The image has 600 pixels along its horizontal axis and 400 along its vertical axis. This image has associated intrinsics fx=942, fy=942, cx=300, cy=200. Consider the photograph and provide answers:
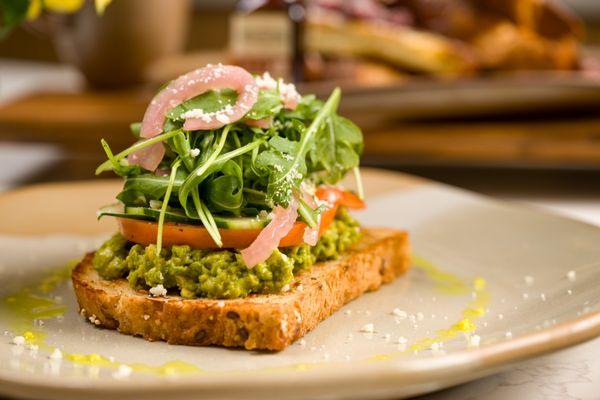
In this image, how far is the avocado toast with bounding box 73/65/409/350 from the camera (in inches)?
82.4

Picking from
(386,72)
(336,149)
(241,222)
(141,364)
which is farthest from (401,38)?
(141,364)

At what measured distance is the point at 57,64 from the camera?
922cm

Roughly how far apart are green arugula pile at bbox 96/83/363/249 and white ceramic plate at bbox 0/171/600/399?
0.96ft

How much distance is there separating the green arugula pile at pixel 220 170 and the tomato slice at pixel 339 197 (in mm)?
93

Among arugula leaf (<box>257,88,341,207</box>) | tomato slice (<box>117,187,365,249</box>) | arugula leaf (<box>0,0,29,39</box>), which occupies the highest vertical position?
arugula leaf (<box>0,0,29,39</box>)

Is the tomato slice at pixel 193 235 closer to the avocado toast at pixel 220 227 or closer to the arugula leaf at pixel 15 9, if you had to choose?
the avocado toast at pixel 220 227

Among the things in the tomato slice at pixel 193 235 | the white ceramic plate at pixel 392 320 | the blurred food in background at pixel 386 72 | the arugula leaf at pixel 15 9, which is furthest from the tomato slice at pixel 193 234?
the blurred food in background at pixel 386 72

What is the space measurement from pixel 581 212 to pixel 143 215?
6.98 ft

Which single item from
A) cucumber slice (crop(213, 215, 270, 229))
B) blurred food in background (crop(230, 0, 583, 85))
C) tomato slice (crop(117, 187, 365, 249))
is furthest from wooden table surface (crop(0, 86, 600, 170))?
cucumber slice (crop(213, 215, 270, 229))

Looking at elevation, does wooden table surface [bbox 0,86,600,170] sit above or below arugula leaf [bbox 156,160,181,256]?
below

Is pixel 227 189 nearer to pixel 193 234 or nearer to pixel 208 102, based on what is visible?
pixel 193 234

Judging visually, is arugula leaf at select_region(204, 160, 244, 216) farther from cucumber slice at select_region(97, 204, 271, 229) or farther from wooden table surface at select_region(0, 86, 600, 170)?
wooden table surface at select_region(0, 86, 600, 170)

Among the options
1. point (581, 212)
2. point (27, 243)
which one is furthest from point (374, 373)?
point (581, 212)

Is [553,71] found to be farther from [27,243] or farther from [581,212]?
[27,243]
